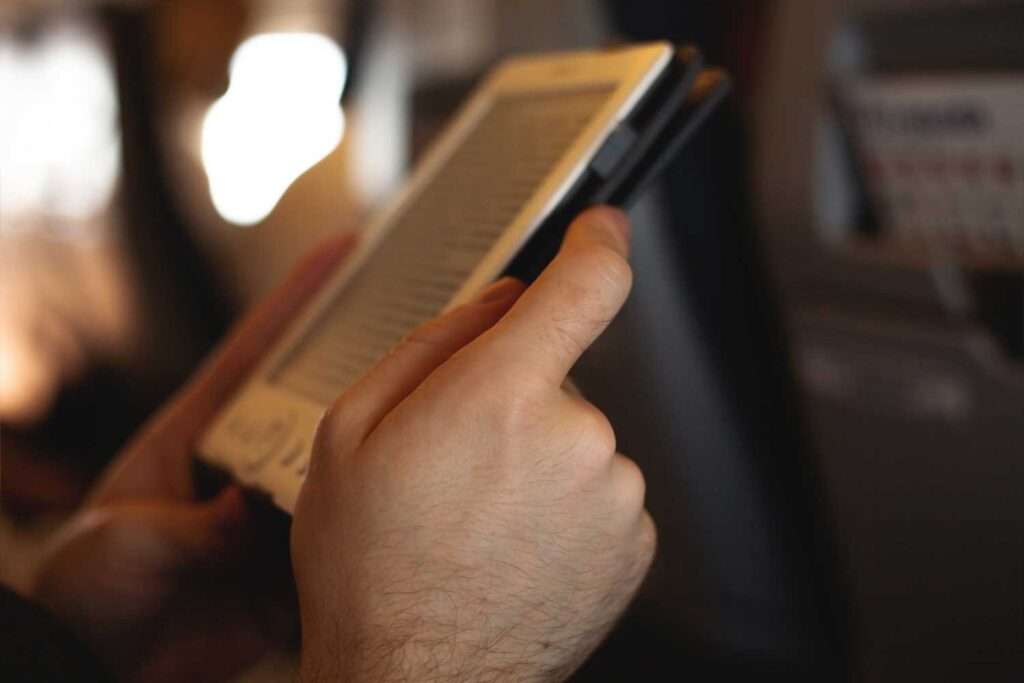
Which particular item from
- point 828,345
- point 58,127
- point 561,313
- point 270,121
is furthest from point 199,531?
point 58,127

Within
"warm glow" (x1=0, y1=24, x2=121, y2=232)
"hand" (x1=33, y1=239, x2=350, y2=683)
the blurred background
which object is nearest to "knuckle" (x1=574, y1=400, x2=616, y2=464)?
the blurred background

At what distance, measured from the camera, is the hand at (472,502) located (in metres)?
0.51

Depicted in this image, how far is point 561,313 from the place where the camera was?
1.70 feet

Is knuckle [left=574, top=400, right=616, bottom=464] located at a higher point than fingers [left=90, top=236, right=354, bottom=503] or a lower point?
higher

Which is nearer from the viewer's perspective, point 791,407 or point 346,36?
point 791,407

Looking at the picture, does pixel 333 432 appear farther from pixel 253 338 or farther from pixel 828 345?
pixel 828 345

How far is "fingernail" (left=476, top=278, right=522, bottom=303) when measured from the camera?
1.89 feet

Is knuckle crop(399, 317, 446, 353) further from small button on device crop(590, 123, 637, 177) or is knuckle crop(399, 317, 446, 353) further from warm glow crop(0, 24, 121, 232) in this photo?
warm glow crop(0, 24, 121, 232)

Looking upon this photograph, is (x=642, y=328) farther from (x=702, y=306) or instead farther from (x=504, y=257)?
(x=504, y=257)

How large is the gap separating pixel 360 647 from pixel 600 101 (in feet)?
1.18

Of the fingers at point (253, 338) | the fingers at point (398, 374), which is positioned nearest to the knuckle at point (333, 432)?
the fingers at point (398, 374)

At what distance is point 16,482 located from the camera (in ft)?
7.50

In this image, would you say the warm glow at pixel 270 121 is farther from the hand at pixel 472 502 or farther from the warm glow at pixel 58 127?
the hand at pixel 472 502

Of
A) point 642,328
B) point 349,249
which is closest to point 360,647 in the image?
point 642,328
